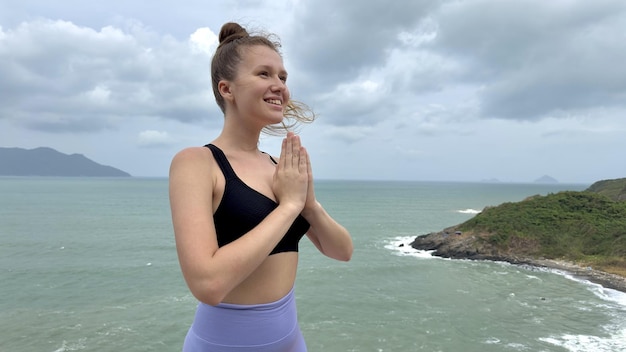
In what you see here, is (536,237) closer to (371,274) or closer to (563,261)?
(563,261)

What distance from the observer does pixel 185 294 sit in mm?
29172

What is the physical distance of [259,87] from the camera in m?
1.77

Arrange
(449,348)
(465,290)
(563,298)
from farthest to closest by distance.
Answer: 1. (465,290)
2. (563,298)
3. (449,348)

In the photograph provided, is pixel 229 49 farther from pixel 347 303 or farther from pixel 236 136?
pixel 347 303

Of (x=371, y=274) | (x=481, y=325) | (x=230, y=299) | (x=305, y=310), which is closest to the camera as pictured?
(x=230, y=299)

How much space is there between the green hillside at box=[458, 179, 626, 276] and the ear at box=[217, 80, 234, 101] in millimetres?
40273

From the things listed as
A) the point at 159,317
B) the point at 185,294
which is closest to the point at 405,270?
the point at 185,294

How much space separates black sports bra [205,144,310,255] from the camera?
1.62 metres

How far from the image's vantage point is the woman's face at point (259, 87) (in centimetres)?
177

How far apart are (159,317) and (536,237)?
35.3 metres

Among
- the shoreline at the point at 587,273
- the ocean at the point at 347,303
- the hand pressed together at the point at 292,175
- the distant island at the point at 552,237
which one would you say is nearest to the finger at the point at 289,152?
the hand pressed together at the point at 292,175

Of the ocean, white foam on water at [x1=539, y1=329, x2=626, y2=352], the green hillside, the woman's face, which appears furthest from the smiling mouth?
the green hillside

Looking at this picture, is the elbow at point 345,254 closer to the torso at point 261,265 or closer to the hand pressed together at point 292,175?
the torso at point 261,265

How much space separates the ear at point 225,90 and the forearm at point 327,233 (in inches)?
24.1
